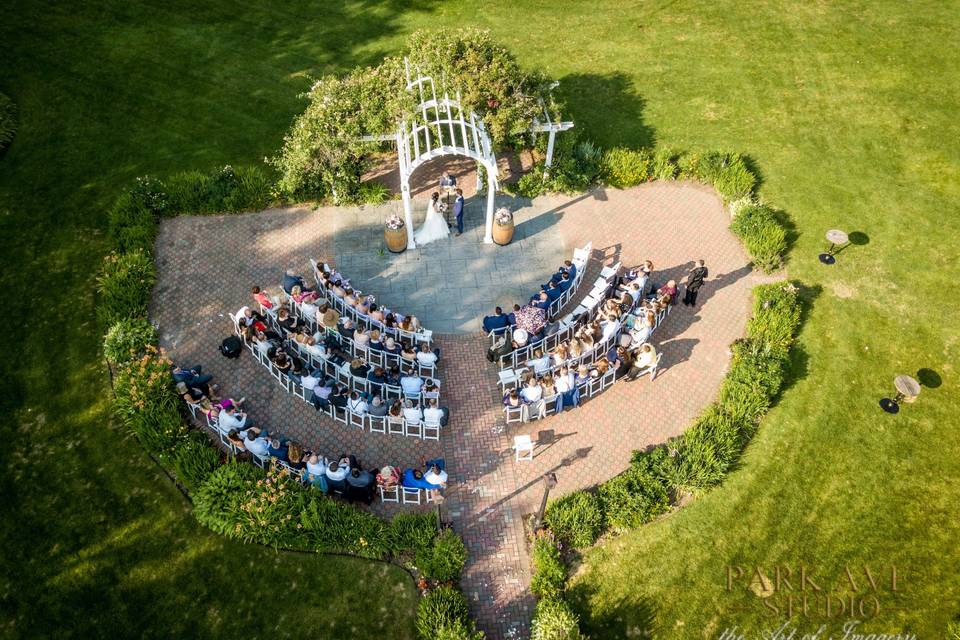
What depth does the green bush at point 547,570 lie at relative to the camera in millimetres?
12836

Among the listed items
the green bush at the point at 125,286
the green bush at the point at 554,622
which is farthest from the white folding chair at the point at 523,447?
the green bush at the point at 125,286

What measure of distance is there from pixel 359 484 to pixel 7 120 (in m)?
20.3

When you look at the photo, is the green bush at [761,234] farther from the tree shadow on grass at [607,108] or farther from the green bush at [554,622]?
the green bush at [554,622]

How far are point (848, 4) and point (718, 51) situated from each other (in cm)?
818

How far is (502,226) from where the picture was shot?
63.2 ft

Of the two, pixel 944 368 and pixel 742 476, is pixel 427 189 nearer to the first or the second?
pixel 742 476

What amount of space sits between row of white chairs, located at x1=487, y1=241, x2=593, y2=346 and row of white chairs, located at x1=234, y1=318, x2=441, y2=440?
322 centimetres

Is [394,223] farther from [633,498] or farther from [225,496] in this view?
[633,498]

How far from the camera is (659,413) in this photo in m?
16.0

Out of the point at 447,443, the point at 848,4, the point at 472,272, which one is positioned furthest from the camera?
the point at 848,4

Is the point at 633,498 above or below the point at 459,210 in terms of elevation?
below

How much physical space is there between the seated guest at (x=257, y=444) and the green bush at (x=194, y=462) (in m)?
0.92

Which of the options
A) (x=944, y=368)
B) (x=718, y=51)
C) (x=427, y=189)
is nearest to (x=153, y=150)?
(x=427, y=189)

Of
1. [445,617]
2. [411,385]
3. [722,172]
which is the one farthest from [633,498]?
[722,172]
